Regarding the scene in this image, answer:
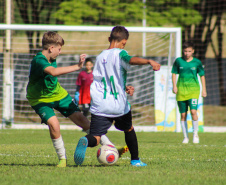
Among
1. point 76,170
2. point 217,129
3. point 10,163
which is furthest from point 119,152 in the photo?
point 217,129

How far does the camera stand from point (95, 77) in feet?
17.4

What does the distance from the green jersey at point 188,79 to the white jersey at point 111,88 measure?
417 centimetres

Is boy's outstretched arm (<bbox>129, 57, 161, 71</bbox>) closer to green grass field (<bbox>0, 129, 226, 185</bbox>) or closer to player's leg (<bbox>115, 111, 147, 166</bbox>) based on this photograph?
player's leg (<bbox>115, 111, 147, 166</bbox>)

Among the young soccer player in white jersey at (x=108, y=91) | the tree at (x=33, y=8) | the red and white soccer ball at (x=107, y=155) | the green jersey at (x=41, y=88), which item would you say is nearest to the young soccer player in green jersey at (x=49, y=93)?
the green jersey at (x=41, y=88)

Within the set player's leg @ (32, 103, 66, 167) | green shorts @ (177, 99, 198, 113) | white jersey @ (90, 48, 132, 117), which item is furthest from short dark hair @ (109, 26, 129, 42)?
green shorts @ (177, 99, 198, 113)

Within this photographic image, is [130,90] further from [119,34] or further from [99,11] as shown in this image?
[99,11]

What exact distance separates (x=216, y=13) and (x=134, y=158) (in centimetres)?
1748

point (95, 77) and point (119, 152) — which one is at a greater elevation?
point (95, 77)

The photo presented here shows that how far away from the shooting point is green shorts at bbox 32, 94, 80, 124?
17.6ft

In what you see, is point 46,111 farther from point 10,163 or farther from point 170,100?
point 170,100

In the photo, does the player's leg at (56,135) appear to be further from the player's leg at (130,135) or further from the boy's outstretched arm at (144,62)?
the boy's outstretched arm at (144,62)

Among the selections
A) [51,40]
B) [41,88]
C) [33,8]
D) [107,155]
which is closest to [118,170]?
[107,155]

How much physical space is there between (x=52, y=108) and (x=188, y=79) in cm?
443

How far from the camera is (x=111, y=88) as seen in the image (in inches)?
206
